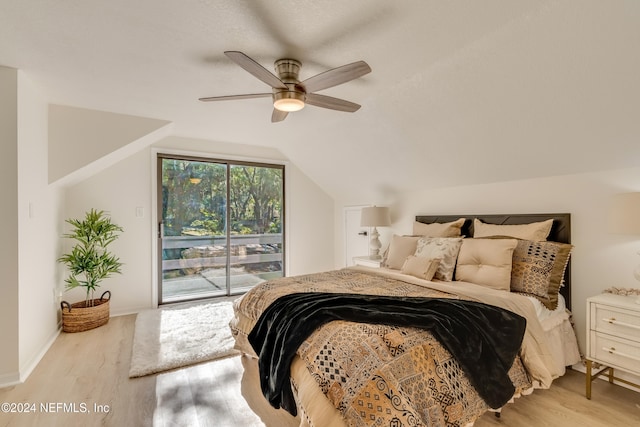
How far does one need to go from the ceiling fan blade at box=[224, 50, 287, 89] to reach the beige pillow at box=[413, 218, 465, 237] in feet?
7.30

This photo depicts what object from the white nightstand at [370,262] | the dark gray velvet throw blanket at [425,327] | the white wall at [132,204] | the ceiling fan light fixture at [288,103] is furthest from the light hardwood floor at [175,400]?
the white nightstand at [370,262]

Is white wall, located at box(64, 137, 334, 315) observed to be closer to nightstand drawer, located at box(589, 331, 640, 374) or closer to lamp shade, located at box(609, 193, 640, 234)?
lamp shade, located at box(609, 193, 640, 234)

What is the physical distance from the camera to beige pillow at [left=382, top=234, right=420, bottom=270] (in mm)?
3199

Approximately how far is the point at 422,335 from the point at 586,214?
1.99m

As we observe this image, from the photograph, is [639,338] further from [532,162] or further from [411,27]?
[411,27]

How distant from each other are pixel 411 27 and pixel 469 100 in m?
0.95

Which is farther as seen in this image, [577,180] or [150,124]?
[150,124]

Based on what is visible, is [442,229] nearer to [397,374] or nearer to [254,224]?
[397,374]

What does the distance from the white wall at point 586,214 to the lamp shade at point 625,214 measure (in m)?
0.35

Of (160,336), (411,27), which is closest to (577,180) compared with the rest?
(411,27)

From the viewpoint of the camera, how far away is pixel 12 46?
2.00m

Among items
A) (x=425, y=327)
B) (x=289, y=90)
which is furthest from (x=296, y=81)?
(x=425, y=327)

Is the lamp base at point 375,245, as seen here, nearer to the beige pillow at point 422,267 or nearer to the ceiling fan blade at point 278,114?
the beige pillow at point 422,267

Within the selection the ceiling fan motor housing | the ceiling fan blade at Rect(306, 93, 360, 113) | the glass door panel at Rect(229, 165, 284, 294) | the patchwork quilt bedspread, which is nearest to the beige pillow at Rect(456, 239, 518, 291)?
the patchwork quilt bedspread
